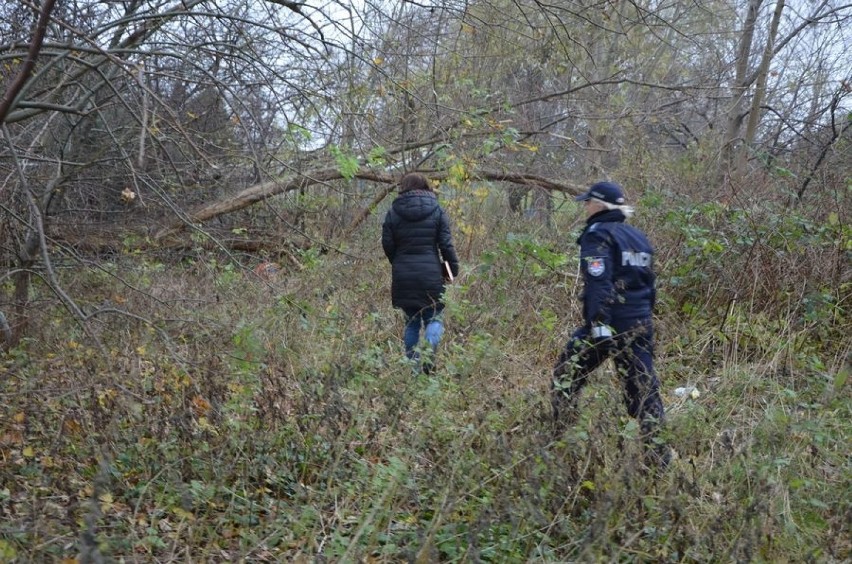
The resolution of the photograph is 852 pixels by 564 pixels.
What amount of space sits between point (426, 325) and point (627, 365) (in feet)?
7.37

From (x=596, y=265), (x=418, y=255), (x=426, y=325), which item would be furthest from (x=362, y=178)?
(x=596, y=265)

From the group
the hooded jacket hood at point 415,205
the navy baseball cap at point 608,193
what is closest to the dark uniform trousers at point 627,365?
the navy baseball cap at point 608,193

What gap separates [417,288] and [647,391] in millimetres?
2430

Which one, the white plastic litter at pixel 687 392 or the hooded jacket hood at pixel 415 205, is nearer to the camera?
the white plastic litter at pixel 687 392

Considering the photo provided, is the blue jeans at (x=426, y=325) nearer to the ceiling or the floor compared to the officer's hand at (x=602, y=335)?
nearer to the floor

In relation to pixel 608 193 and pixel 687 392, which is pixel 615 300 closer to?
pixel 608 193

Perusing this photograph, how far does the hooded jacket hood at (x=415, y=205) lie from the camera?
19.3 feet

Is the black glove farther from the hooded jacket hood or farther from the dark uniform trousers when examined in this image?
the hooded jacket hood

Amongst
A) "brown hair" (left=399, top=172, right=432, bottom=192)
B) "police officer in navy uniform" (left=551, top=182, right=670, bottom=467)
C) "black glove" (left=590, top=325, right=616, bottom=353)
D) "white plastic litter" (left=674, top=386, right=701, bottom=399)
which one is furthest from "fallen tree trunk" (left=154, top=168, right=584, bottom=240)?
"black glove" (left=590, top=325, right=616, bottom=353)

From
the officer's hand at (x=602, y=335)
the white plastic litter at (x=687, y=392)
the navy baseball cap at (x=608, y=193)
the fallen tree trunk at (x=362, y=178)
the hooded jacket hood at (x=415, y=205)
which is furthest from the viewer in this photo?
the fallen tree trunk at (x=362, y=178)

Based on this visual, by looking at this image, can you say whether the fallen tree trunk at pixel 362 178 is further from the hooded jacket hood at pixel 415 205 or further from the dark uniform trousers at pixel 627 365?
the dark uniform trousers at pixel 627 365

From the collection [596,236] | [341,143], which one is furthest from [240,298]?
[596,236]

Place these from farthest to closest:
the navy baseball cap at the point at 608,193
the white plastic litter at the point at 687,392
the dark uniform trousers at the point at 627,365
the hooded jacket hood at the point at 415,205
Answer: the hooded jacket hood at the point at 415,205 < the white plastic litter at the point at 687,392 < the navy baseball cap at the point at 608,193 < the dark uniform trousers at the point at 627,365

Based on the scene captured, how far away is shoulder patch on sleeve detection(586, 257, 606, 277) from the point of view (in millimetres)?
4082
